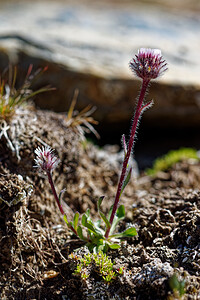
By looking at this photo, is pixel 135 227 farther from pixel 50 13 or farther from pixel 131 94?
pixel 50 13

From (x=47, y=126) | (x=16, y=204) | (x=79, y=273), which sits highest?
(x=47, y=126)

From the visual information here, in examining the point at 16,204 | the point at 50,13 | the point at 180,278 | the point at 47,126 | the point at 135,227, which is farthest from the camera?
the point at 50,13

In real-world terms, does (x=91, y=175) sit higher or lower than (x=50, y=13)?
lower

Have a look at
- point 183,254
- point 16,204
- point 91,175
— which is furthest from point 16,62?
point 183,254

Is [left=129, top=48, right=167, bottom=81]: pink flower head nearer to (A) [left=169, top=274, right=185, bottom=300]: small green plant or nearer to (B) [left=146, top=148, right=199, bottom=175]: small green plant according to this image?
(A) [left=169, top=274, right=185, bottom=300]: small green plant

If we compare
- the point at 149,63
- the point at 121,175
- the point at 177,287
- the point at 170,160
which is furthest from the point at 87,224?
the point at 170,160
